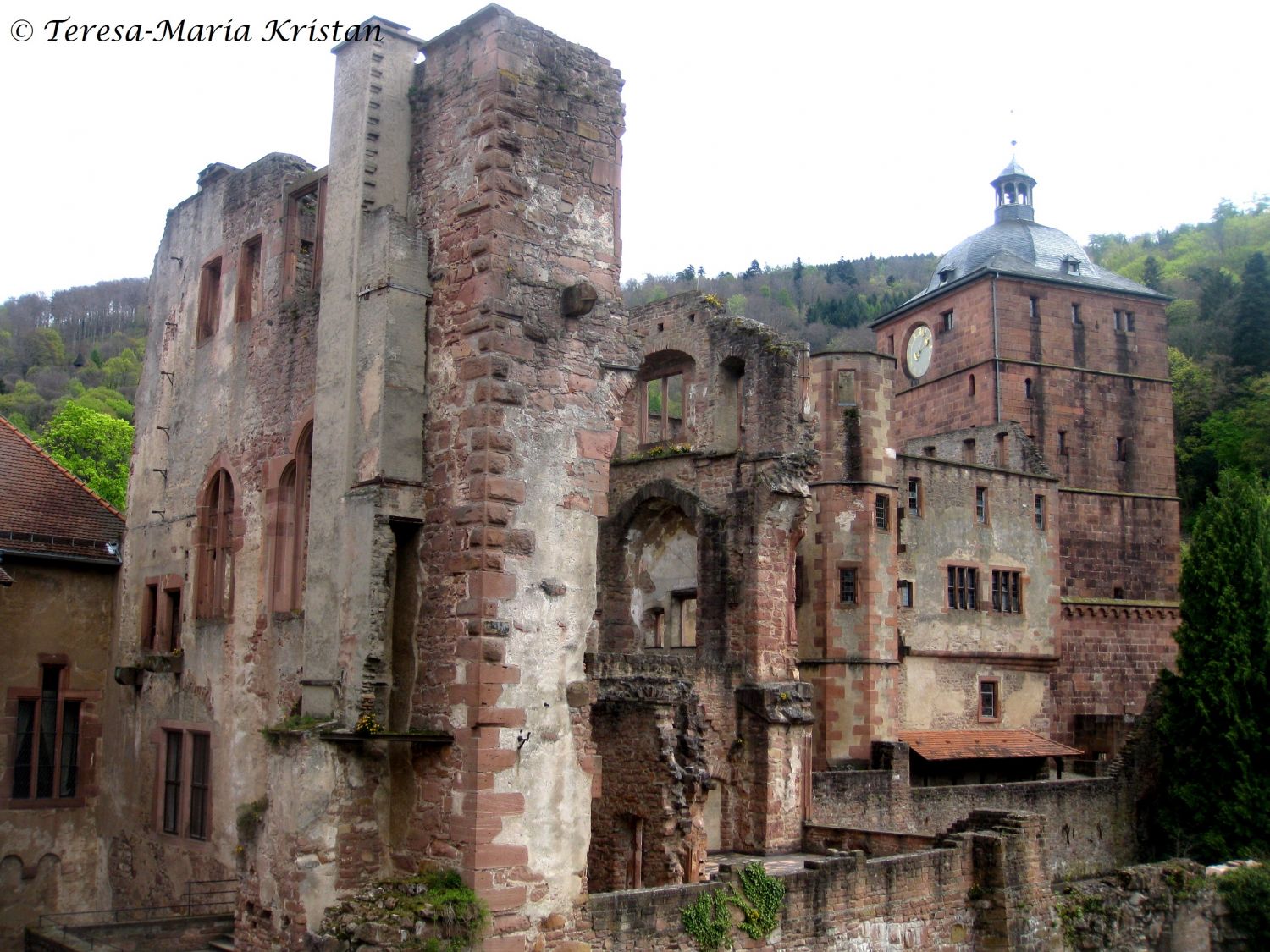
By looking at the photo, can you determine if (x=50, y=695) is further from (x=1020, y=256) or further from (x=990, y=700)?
(x=1020, y=256)

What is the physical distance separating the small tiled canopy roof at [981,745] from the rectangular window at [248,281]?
18131mm

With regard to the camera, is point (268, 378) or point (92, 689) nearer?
point (268, 378)

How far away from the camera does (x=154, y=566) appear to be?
1791cm

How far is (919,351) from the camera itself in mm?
47750

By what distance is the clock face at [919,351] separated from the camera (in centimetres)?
4697

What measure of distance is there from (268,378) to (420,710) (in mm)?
5196

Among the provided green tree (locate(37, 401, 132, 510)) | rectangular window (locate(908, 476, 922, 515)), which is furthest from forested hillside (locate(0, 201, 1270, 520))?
rectangular window (locate(908, 476, 922, 515))

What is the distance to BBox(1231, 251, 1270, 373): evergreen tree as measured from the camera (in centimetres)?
5716

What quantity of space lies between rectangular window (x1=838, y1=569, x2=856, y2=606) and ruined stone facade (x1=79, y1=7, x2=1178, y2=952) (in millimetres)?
888

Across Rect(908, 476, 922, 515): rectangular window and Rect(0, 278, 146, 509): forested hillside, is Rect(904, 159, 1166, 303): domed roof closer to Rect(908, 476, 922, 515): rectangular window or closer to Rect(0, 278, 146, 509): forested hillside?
Rect(908, 476, 922, 515): rectangular window

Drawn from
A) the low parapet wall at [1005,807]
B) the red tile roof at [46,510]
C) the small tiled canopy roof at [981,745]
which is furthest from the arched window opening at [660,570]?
the red tile roof at [46,510]

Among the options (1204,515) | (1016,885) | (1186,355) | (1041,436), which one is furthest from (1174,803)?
(1186,355)

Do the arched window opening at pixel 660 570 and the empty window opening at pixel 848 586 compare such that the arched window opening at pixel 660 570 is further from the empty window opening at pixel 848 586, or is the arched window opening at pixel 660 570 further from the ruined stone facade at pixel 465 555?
the empty window opening at pixel 848 586

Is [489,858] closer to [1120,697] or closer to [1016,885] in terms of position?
[1016,885]
